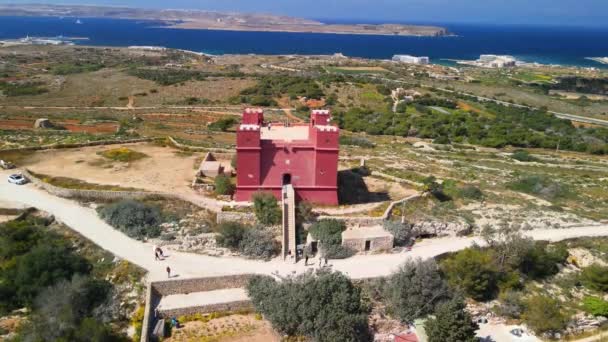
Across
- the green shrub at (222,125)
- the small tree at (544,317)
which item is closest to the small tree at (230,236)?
the small tree at (544,317)

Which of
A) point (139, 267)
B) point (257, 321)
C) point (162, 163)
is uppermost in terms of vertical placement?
point (162, 163)

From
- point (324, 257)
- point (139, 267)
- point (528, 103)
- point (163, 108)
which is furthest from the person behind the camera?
point (528, 103)

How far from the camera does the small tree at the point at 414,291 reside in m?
22.5

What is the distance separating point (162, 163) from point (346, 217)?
624 inches

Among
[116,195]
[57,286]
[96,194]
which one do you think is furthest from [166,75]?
[57,286]

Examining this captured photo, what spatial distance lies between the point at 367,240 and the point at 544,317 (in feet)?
30.4

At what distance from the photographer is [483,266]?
78.8 ft

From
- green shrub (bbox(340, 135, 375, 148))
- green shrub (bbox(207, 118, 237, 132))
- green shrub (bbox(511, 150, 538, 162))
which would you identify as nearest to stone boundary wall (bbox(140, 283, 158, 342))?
green shrub (bbox(340, 135, 375, 148))

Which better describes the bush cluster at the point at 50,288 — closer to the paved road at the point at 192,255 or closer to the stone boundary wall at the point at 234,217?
the paved road at the point at 192,255

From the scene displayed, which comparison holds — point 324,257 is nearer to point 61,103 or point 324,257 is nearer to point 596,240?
point 596,240

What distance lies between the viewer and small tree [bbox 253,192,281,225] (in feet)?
86.3

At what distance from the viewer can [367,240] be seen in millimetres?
25734

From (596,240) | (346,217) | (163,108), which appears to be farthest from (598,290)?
(163,108)

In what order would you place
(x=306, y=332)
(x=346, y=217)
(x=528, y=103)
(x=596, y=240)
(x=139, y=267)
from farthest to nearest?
1. (x=528, y=103)
2. (x=596, y=240)
3. (x=346, y=217)
4. (x=139, y=267)
5. (x=306, y=332)
